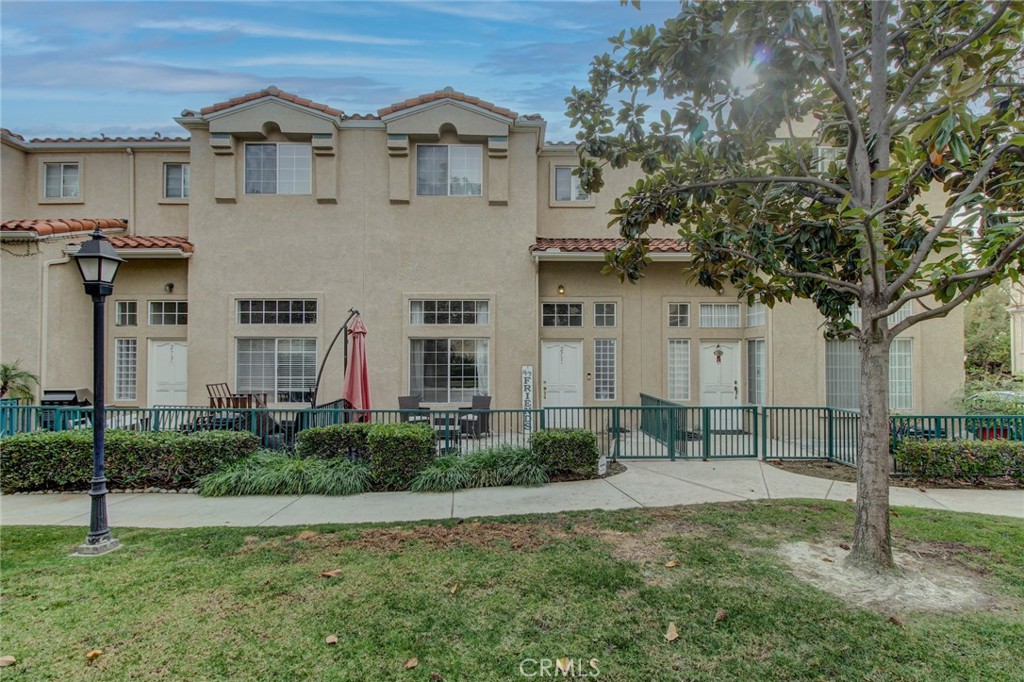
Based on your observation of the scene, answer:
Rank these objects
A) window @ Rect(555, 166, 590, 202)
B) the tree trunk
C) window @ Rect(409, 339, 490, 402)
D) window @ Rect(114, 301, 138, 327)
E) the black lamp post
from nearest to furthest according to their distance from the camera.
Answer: the tree trunk, the black lamp post, window @ Rect(409, 339, 490, 402), window @ Rect(114, 301, 138, 327), window @ Rect(555, 166, 590, 202)

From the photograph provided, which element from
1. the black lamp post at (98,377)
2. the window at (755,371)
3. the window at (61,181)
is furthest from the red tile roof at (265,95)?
the window at (755,371)

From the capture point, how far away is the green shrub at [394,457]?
7984 mm

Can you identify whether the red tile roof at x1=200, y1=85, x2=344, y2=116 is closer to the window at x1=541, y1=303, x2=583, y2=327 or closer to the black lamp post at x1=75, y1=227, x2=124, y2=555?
the window at x1=541, y1=303, x2=583, y2=327

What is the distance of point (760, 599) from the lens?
13.8ft

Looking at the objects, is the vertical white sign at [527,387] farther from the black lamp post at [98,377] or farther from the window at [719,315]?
the black lamp post at [98,377]

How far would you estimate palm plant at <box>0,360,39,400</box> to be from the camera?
11462 millimetres

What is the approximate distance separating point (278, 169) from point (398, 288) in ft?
15.0

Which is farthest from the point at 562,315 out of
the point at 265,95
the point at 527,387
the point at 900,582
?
the point at 900,582

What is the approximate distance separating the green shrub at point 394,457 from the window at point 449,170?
7702 millimetres

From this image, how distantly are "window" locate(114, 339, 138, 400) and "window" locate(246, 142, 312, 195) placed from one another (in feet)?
17.8

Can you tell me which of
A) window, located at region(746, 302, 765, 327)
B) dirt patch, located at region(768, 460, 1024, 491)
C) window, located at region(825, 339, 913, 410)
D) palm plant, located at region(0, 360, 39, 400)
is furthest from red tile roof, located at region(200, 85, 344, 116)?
window, located at region(825, 339, 913, 410)

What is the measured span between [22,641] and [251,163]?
40.6ft

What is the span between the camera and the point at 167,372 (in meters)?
13.5

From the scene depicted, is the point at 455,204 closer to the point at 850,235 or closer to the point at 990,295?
the point at 850,235
